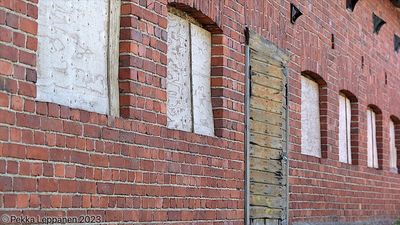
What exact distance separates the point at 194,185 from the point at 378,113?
7.98 meters

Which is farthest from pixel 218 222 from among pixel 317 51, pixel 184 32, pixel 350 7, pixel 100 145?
pixel 350 7

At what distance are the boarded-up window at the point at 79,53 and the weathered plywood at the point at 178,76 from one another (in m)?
0.95

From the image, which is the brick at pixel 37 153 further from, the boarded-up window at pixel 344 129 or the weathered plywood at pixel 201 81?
the boarded-up window at pixel 344 129

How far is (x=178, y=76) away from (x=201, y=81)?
46cm

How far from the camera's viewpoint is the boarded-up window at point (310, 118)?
35.5ft

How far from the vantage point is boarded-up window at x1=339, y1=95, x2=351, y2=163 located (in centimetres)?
1252

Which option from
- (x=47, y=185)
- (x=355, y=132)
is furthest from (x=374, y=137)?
(x=47, y=185)

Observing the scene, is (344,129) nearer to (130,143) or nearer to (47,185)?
(130,143)

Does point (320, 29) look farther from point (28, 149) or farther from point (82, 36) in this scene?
point (28, 149)

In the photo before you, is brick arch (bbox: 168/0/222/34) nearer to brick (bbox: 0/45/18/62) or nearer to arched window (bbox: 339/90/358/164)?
brick (bbox: 0/45/18/62)

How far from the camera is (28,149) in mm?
5039

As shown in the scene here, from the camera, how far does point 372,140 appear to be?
14.3 meters

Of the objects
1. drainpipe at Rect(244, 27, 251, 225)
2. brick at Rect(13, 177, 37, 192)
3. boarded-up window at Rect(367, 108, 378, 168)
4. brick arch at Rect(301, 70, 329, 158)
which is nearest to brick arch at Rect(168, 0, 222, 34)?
drainpipe at Rect(244, 27, 251, 225)

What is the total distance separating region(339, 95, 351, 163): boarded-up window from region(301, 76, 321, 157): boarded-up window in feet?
3.92
